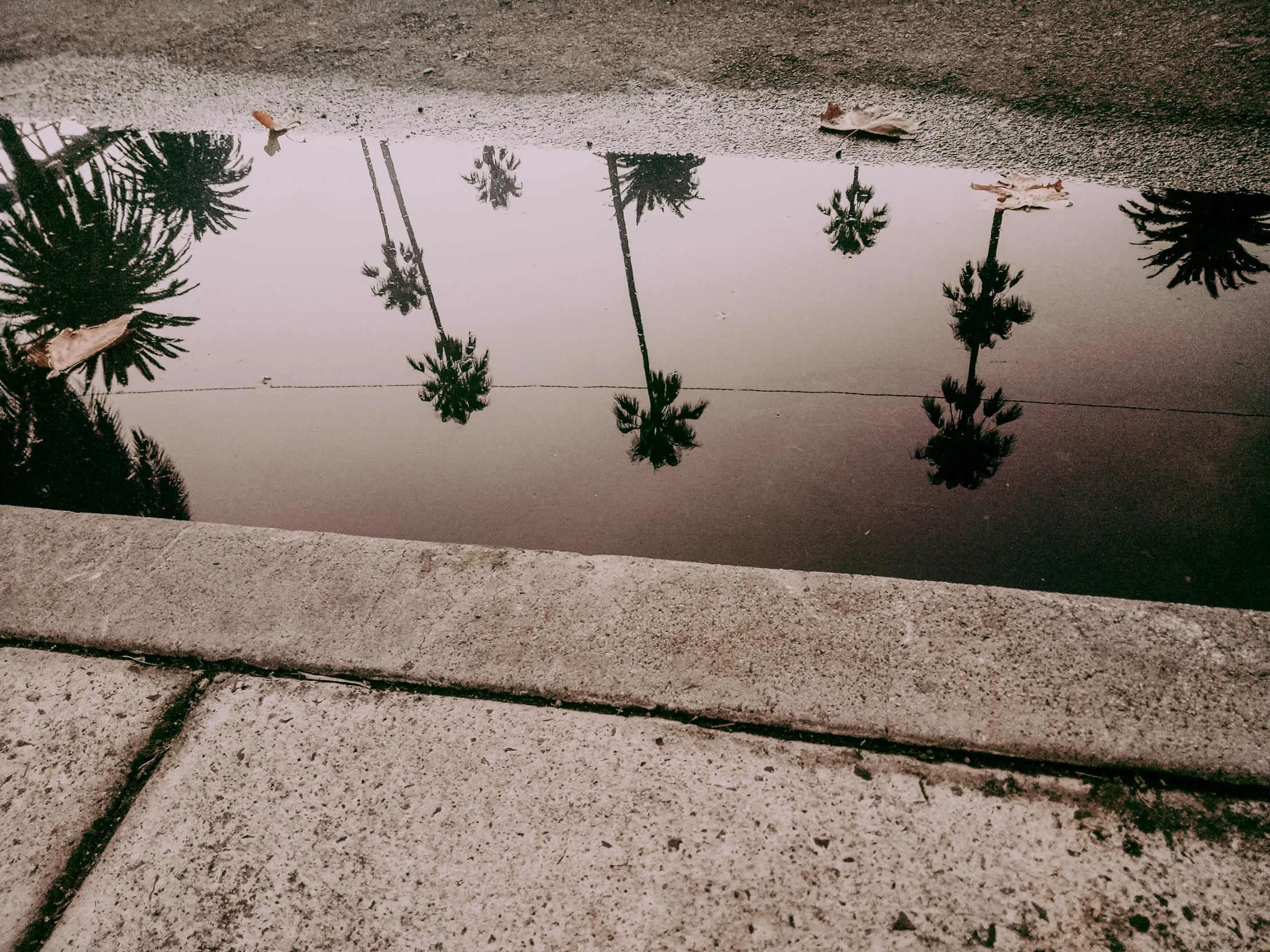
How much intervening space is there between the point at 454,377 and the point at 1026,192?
8.21 feet

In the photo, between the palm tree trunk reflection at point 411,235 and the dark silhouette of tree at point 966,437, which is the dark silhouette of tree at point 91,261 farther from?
the dark silhouette of tree at point 966,437

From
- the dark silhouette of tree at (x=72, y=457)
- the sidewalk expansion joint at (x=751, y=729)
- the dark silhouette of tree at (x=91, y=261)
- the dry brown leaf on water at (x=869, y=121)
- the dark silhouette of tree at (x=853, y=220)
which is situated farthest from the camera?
the dry brown leaf on water at (x=869, y=121)

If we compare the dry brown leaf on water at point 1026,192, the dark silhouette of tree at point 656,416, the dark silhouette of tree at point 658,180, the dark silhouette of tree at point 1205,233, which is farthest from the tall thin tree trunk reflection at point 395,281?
the dark silhouette of tree at point 1205,233

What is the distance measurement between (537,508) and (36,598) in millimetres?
1235

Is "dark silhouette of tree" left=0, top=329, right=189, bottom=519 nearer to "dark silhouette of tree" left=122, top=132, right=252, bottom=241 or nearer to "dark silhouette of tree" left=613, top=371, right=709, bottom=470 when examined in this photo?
"dark silhouette of tree" left=122, top=132, right=252, bottom=241

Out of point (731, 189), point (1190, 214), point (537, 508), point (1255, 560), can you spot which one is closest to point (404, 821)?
point (537, 508)

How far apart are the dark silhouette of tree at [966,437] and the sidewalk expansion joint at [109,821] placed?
194cm

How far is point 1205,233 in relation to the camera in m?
2.64

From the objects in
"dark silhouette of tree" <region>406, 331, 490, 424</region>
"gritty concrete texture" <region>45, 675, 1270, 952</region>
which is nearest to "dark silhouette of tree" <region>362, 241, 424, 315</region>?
"dark silhouette of tree" <region>406, 331, 490, 424</region>

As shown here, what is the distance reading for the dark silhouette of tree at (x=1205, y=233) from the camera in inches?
98.6

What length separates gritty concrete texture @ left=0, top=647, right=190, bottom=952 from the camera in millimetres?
1261

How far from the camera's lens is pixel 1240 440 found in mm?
1972

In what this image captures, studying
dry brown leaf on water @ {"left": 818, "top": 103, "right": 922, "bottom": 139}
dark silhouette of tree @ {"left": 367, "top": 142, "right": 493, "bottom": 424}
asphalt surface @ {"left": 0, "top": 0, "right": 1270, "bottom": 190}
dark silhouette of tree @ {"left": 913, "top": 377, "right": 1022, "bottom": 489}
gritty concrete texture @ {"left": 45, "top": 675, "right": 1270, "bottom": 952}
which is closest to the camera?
gritty concrete texture @ {"left": 45, "top": 675, "right": 1270, "bottom": 952}

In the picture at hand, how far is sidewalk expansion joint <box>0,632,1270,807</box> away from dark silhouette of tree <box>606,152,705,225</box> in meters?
2.37
